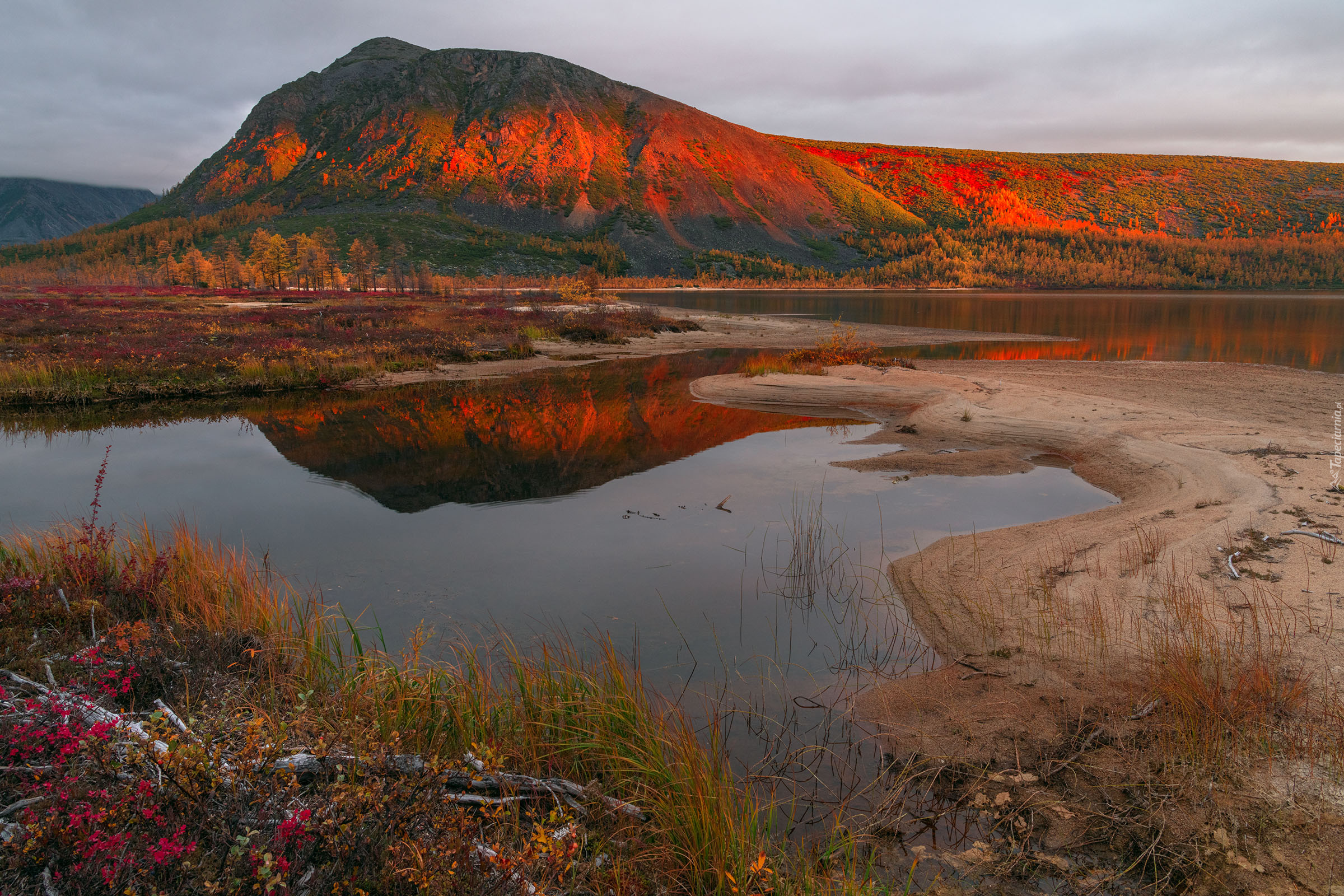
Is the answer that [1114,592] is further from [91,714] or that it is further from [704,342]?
[704,342]

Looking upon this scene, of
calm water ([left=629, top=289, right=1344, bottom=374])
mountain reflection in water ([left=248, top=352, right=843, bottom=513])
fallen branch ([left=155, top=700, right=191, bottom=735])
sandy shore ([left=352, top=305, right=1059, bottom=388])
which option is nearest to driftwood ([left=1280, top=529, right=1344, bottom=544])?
mountain reflection in water ([left=248, top=352, right=843, bottom=513])

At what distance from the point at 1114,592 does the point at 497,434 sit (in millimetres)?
13809

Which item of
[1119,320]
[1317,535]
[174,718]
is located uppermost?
[1119,320]

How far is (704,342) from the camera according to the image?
40.2 meters

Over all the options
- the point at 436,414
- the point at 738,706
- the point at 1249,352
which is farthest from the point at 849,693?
the point at 1249,352

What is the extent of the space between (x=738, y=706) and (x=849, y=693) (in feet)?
3.61

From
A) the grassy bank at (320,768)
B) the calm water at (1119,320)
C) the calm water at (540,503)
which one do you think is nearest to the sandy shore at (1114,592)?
the calm water at (540,503)

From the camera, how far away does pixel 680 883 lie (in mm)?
3629

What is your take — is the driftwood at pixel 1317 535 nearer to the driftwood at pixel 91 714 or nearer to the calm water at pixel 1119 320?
the driftwood at pixel 91 714

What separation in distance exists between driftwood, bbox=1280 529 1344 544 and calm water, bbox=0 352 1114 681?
121 inches

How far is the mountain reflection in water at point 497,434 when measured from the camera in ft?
43.5

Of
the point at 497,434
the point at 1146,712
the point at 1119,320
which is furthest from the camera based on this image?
the point at 1119,320

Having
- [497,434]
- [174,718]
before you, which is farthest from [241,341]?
[174,718]

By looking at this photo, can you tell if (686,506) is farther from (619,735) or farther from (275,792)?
(275,792)
